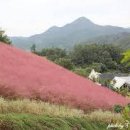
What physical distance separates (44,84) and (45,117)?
249 centimetres

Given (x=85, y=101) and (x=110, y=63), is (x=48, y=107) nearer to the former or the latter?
(x=85, y=101)

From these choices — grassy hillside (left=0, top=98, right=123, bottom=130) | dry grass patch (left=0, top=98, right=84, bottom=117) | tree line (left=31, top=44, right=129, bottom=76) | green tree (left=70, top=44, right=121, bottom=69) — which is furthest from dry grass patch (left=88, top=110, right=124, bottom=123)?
green tree (left=70, top=44, right=121, bottom=69)

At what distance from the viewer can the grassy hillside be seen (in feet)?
28.5

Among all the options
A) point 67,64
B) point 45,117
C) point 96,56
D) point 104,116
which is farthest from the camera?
point 96,56

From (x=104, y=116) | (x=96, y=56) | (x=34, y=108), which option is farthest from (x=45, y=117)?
(x=96, y=56)

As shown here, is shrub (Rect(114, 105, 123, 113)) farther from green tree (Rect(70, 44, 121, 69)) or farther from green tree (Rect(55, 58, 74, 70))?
green tree (Rect(70, 44, 121, 69))

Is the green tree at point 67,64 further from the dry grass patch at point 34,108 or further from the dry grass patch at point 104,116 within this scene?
the dry grass patch at point 34,108

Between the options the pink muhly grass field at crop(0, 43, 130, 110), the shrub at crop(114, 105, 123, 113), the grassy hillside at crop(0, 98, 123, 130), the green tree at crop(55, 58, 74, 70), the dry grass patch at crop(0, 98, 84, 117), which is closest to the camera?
the grassy hillside at crop(0, 98, 123, 130)

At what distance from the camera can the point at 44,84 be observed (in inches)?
476

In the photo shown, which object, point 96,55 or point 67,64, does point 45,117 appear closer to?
point 67,64

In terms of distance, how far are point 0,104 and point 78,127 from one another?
1.60m

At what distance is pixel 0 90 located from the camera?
11.1 m

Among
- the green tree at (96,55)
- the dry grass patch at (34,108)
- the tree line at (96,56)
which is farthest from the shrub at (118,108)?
the green tree at (96,55)

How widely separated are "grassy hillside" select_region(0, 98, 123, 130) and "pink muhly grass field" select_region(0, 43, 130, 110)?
423 mm
